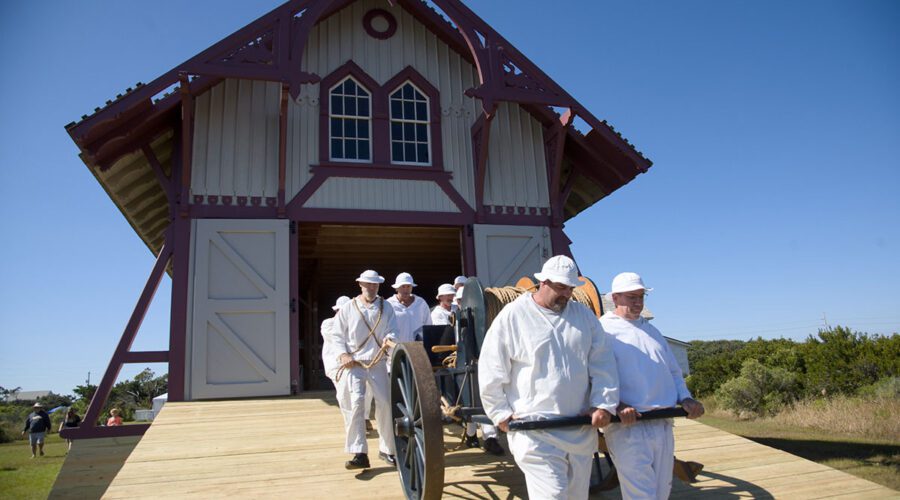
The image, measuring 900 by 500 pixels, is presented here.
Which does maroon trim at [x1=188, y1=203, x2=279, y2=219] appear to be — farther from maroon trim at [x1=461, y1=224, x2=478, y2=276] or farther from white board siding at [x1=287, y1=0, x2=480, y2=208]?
maroon trim at [x1=461, y1=224, x2=478, y2=276]

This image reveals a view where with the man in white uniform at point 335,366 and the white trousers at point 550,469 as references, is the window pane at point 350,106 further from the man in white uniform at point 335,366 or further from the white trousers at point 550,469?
the white trousers at point 550,469

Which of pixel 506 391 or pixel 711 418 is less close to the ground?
pixel 506 391

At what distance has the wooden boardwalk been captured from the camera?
4352 mm

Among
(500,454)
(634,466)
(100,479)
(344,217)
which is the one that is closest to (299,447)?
(500,454)

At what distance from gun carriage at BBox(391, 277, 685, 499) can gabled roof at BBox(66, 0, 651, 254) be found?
5.30 metres

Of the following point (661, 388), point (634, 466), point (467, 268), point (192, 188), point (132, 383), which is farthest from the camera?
point (132, 383)

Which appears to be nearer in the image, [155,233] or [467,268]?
[467,268]

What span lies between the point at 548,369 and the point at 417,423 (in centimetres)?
115

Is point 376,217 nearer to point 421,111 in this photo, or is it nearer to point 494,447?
point 421,111

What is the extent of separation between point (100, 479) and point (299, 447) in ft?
7.50

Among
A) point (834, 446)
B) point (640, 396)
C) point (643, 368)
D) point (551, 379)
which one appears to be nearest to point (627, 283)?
point (643, 368)

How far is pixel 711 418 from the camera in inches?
659

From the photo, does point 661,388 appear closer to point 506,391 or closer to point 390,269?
point 506,391

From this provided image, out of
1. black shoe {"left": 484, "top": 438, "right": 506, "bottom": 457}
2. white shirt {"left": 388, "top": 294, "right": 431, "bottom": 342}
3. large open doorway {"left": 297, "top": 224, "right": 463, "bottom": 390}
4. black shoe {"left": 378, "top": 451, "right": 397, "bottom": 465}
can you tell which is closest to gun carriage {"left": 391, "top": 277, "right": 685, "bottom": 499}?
black shoe {"left": 378, "top": 451, "right": 397, "bottom": 465}
